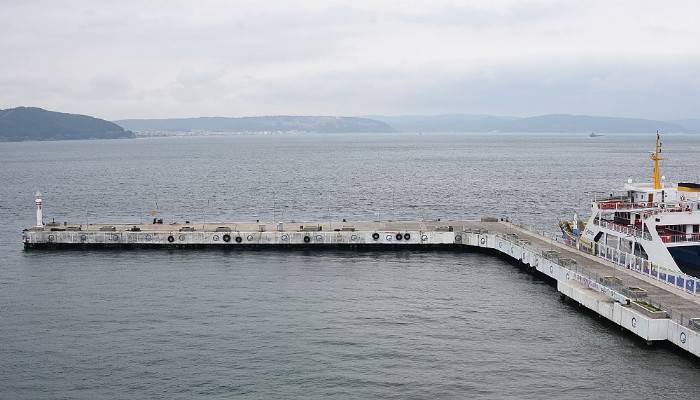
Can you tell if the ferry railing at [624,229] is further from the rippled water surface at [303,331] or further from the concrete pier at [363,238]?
the rippled water surface at [303,331]

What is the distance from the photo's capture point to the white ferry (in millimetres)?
51750

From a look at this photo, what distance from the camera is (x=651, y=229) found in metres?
52.4

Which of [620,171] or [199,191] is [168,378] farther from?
[620,171]

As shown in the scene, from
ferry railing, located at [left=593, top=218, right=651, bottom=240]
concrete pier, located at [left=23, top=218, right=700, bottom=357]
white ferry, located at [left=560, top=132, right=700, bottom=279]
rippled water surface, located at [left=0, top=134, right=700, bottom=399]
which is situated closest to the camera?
rippled water surface, located at [left=0, top=134, right=700, bottom=399]

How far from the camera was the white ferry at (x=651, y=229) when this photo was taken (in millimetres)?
51750

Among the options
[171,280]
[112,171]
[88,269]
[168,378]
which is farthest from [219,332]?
[112,171]

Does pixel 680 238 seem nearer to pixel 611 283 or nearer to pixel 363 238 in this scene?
pixel 611 283

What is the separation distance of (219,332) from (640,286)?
2754 cm

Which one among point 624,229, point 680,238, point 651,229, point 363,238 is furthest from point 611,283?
point 363,238

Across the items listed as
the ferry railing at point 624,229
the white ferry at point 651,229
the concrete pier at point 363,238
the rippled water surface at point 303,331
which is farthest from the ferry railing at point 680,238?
the rippled water surface at point 303,331

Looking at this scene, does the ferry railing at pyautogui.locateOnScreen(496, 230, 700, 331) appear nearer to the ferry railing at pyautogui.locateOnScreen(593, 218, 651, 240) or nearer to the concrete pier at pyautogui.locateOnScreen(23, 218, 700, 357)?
the concrete pier at pyautogui.locateOnScreen(23, 218, 700, 357)

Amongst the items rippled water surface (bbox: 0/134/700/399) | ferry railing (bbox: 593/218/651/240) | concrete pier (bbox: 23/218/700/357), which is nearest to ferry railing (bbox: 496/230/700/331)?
concrete pier (bbox: 23/218/700/357)

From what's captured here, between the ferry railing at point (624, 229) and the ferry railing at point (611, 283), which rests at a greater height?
the ferry railing at point (624, 229)

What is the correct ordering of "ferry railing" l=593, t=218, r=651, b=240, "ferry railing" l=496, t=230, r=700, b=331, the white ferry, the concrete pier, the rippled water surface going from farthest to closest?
the concrete pier < "ferry railing" l=593, t=218, r=651, b=240 < the white ferry < "ferry railing" l=496, t=230, r=700, b=331 < the rippled water surface
